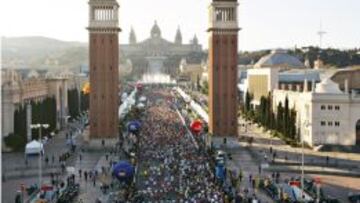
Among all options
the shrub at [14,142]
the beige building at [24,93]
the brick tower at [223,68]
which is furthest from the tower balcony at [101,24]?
the shrub at [14,142]

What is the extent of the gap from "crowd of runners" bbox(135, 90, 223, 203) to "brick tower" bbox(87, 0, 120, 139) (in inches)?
147

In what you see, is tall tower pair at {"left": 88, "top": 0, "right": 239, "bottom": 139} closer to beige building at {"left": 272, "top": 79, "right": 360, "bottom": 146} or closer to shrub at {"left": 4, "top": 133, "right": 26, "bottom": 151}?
shrub at {"left": 4, "top": 133, "right": 26, "bottom": 151}

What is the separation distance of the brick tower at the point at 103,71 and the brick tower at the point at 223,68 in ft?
28.8

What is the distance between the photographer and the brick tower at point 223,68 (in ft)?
193

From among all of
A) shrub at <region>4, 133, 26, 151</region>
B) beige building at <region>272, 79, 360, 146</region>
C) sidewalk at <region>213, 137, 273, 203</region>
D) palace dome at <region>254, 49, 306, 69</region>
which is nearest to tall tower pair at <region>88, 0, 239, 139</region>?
sidewalk at <region>213, 137, 273, 203</region>

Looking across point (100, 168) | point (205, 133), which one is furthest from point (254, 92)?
point (100, 168)

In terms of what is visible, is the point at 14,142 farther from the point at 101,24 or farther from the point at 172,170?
the point at 172,170

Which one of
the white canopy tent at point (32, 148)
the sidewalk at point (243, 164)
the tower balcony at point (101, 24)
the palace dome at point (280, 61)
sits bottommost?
the sidewalk at point (243, 164)

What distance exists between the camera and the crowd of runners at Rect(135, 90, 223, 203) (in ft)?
112

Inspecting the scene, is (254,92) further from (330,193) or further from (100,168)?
(330,193)

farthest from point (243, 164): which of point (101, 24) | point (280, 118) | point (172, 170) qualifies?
point (280, 118)

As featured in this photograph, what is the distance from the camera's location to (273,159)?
49375 mm

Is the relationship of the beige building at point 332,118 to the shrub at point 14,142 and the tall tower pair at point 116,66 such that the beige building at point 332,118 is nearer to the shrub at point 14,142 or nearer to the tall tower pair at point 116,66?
the tall tower pair at point 116,66

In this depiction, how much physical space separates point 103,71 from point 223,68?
10919 mm
